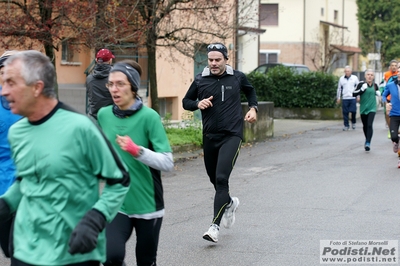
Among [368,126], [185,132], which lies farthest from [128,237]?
[368,126]

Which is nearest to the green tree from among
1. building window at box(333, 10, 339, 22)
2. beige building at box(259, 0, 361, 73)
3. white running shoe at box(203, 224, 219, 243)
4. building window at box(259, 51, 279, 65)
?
building window at box(333, 10, 339, 22)

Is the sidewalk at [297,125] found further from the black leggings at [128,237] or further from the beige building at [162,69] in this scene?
the black leggings at [128,237]

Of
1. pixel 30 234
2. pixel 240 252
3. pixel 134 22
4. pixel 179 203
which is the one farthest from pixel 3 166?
pixel 134 22

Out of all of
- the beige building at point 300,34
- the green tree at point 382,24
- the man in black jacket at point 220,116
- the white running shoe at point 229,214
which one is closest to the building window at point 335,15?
the beige building at point 300,34

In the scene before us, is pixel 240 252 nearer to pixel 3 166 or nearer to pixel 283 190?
pixel 3 166

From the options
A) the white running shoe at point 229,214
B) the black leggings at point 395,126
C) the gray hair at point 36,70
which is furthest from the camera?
the black leggings at point 395,126

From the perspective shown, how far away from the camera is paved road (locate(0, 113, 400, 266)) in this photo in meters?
7.08

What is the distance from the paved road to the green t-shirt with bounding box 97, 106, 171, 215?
188cm

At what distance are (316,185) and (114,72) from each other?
6.89 m

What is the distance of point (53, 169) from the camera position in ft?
11.8

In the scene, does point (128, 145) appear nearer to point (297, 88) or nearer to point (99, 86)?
point (99, 86)

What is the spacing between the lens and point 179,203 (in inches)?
389

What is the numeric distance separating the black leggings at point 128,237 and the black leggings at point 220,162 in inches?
92.5

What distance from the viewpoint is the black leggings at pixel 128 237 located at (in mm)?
4734
